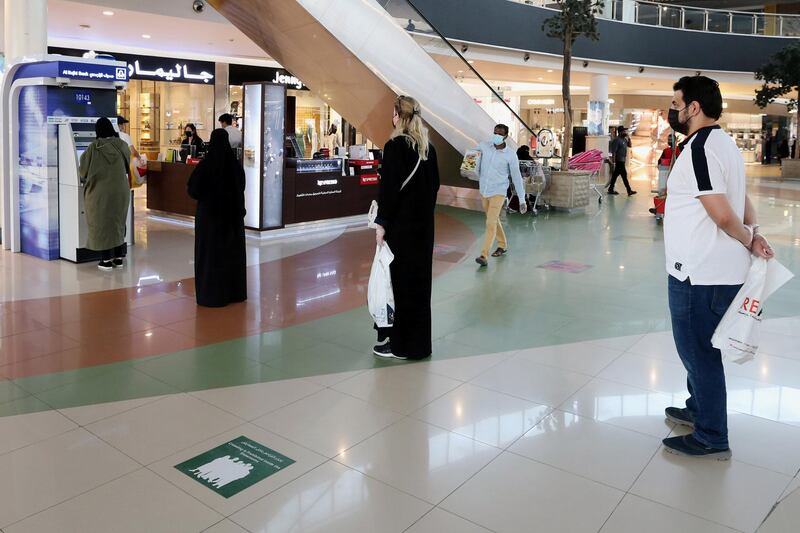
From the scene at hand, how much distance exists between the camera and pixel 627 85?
2783 cm

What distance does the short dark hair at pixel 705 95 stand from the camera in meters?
3.20

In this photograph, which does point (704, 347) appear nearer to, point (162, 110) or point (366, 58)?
point (366, 58)

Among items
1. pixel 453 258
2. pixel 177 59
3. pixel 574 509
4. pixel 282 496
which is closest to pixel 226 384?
pixel 282 496

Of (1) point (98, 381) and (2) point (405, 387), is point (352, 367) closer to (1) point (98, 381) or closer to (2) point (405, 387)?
(2) point (405, 387)

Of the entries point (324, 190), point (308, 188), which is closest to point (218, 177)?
point (308, 188)

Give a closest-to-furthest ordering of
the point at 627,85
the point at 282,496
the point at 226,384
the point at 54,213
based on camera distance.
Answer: the point at 282,496
the point at 226,384
the point at 54,213
the point at 627,85

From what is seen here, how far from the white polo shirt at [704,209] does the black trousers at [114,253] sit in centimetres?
609

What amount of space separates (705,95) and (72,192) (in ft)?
21.8

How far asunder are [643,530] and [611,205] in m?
12.8

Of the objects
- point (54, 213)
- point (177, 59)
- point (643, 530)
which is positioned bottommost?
point (643, 530)

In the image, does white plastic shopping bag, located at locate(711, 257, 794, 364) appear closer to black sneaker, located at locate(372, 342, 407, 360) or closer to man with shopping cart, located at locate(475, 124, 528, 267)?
black sneaker, located at locate(372, 342, 407, 360)

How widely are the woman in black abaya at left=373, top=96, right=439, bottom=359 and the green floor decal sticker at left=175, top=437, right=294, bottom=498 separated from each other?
154cm

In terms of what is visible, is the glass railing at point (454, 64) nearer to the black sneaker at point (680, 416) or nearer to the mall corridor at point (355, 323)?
the mall corridor at point (355, 323)

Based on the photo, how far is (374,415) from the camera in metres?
3.76
